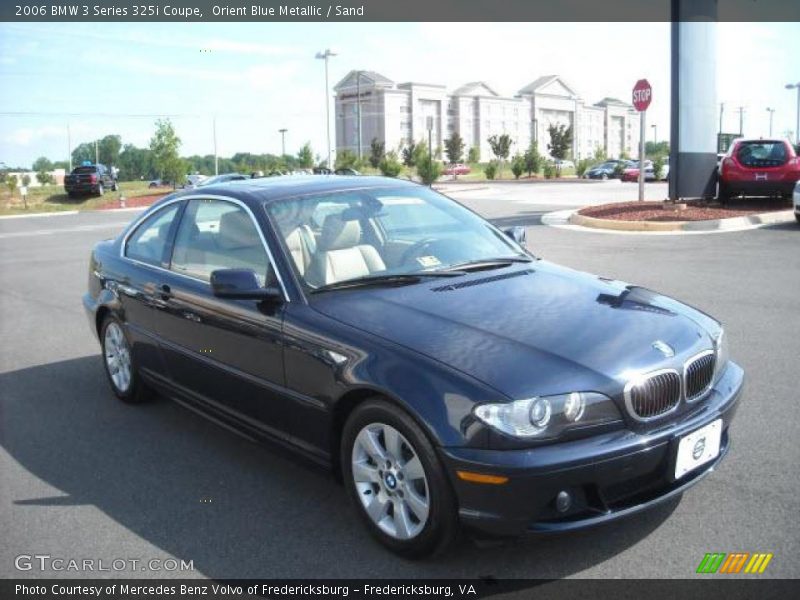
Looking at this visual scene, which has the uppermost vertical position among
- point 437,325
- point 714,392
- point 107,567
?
point 437,325

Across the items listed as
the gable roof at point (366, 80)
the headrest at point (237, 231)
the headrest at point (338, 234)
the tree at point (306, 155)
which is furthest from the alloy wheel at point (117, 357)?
the gable roof at point (366, 80)

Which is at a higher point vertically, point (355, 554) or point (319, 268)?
point (319, 268)

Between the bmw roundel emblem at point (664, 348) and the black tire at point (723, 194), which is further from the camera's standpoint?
the black tire at point (723, 194)

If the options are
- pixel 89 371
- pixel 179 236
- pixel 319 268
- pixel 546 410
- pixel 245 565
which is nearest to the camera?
pixel 546 410

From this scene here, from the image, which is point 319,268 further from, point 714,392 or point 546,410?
point 714,392

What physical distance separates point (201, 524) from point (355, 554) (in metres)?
0.81

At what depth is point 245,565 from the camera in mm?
3275

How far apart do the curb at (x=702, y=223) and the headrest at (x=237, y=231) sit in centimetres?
1296

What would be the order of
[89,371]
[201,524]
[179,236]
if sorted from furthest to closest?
[89,371], [179,236], [201,524]

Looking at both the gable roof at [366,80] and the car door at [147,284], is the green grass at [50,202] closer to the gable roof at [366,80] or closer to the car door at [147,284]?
the car door at [147,284]

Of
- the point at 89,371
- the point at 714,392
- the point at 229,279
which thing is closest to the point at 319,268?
the point at 229,279

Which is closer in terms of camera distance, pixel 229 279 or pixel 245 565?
pixel 245 565

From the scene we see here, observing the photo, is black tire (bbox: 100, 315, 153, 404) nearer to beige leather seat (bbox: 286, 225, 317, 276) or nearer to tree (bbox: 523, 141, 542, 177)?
beige leather seat (bbox: 286, 225, 317, 276)

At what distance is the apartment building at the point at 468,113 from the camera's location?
120375 millimetres
